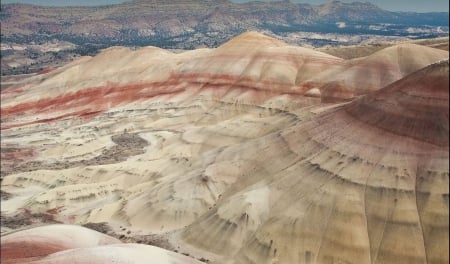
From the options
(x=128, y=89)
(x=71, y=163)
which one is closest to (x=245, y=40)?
(x=128, y=89)

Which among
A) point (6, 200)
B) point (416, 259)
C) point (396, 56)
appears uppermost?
point (396, 56)

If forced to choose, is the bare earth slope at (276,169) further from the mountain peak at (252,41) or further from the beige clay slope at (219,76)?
the mountain peak at (252,41)

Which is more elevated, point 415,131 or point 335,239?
point 415,131

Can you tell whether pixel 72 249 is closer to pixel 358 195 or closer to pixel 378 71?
pixel 358 195

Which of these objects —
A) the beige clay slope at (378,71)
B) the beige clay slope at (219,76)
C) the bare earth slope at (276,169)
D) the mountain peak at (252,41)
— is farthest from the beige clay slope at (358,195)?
the mountain peak at (252,41)

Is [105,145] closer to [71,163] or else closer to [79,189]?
[71,163]

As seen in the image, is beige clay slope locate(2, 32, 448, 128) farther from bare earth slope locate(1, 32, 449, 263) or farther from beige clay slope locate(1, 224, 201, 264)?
beige clay slope locate(1, 224, 201, 264)

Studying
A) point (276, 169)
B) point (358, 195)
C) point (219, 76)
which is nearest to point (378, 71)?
point (219, 76)

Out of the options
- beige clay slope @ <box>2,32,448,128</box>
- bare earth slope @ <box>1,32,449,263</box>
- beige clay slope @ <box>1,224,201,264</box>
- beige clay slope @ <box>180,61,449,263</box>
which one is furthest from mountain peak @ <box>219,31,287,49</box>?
beige clay slope @ <box>1,224,201,264</box>
